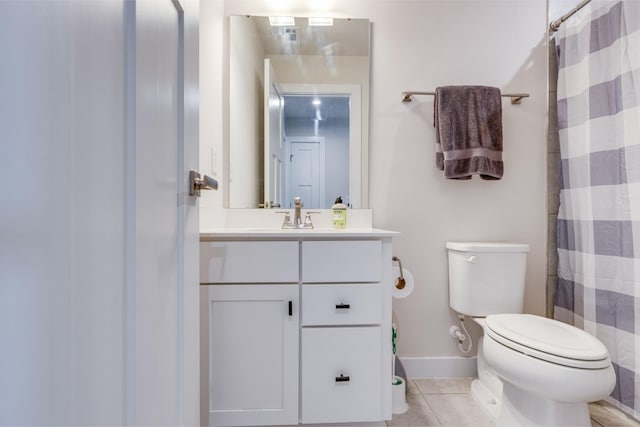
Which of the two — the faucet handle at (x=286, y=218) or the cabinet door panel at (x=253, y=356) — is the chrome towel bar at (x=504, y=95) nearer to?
the faucet handle at (x=286, y=218)

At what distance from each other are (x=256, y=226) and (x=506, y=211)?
4.57 ft

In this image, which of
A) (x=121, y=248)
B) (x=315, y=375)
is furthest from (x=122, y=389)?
(x=315, y=375)

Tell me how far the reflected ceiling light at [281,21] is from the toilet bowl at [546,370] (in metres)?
1.75

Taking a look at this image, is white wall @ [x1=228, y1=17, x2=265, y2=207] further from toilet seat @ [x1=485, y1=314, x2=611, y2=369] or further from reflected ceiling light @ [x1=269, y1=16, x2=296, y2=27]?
toilet seat @ [x1=485, y1=314, x2=611, y2=369]

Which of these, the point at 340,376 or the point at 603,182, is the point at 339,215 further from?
the point at 603,182

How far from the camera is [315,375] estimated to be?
117 cm

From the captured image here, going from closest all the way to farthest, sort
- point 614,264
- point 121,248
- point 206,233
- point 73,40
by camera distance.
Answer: point 73,40 < point 121,248 < point 206,233 < point 614,264

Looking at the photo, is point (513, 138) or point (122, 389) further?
point (513, 138)

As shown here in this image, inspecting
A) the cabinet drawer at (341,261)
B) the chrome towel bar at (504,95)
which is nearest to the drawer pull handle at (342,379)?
the cabinet drawer at (341,261)

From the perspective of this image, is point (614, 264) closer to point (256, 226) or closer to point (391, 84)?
point (391, 84)

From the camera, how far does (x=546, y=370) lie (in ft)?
3.51

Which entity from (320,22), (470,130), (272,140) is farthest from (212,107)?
(470,130)

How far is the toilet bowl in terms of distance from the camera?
1.04 meters

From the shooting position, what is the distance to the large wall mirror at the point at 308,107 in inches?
68.4
